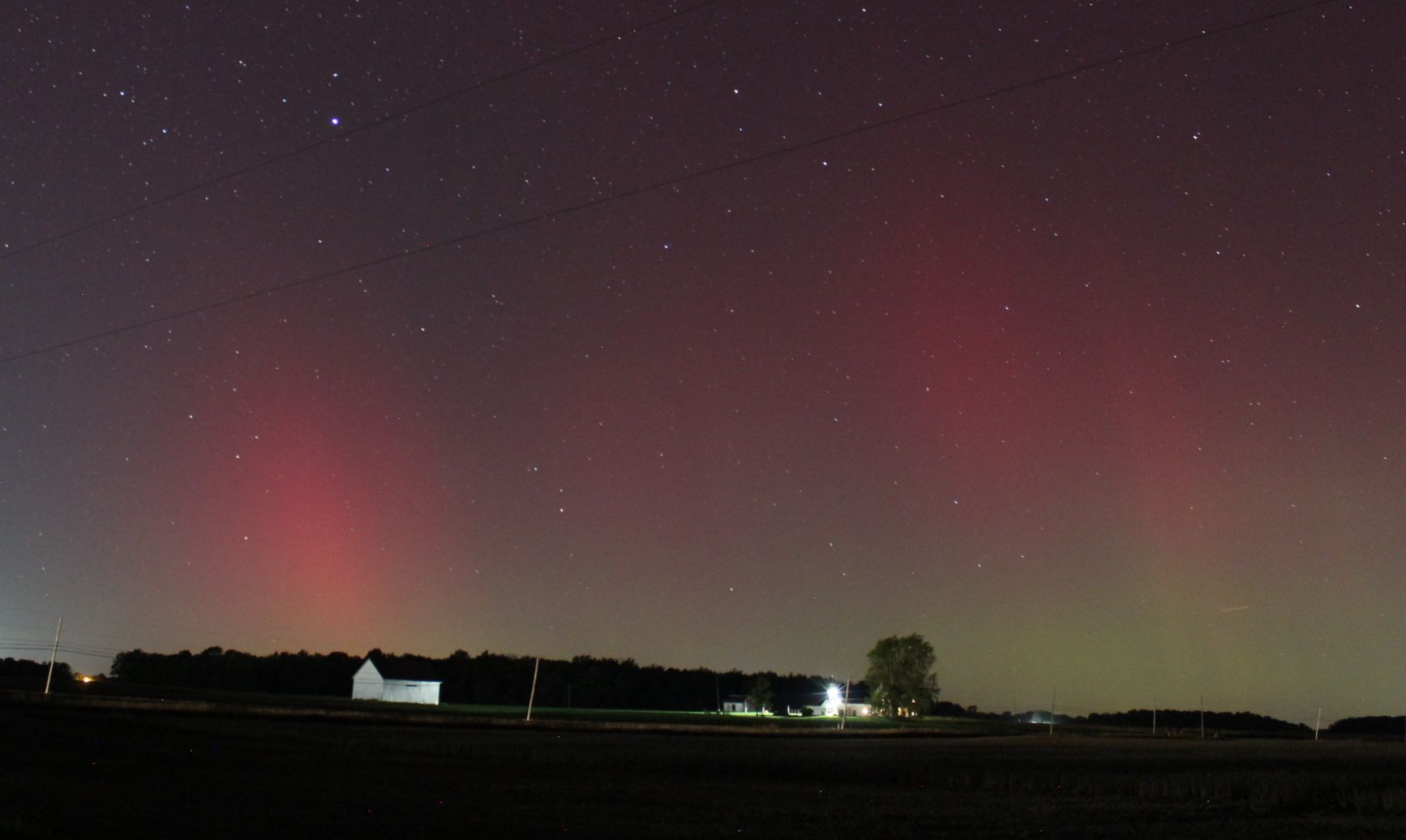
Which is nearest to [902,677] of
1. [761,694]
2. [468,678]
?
[761,694]

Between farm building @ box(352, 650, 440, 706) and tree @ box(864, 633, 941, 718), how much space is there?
59555 millimetres

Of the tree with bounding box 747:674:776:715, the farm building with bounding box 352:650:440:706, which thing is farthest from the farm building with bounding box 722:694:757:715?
the farm building with bounding box 352:650:440:706

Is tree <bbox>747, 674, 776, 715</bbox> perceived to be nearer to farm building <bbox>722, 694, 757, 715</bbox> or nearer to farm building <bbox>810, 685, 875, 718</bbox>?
farm building <bbox>722, 694, 757, 715</bbox>

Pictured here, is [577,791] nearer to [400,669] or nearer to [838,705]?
[400,669]

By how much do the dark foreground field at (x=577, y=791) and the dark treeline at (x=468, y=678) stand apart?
92.4 m

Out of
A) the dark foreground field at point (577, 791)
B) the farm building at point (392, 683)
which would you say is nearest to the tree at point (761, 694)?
the farm building at point (392, 683)

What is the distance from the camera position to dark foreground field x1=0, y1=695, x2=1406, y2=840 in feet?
65.8

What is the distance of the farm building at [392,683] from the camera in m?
123

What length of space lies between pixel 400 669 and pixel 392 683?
160 inches

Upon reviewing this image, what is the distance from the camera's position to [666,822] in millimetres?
21562

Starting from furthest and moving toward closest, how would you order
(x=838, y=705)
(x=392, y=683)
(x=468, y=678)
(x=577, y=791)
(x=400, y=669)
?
(x=838, y=705) < (x=468, y=678) < (x=400, y=669) < (x=392, y=683) < (x=577, y=791)

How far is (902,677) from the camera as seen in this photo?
509 ft

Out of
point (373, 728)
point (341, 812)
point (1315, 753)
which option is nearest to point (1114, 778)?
point (341, 812)

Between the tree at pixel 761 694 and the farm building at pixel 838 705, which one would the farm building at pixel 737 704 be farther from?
the farm building at pixel 838 705
